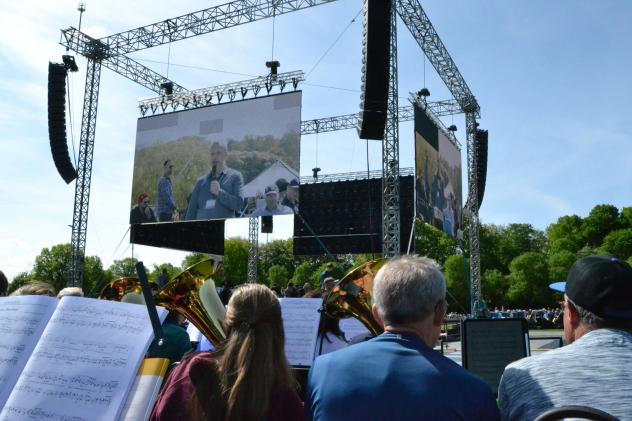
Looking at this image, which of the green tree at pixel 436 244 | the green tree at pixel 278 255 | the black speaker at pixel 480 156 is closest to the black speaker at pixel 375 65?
the black speaker at pixel 480 156

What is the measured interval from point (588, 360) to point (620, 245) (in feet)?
163

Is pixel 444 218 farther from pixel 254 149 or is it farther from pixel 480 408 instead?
pixel 480 408

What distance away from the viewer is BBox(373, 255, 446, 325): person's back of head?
1.79 meters

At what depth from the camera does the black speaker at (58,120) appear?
54.6ft

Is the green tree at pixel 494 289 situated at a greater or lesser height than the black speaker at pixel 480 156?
lesser

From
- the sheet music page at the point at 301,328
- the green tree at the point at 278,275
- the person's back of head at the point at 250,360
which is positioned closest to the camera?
the person's back of head at the point at 250,360

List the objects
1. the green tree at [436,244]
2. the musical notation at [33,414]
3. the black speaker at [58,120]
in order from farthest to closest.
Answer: the green tree at [436,244], the black speaker at [58,120], the musical notation at [33,414]

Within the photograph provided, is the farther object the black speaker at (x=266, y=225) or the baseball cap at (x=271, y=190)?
the black speaker at (x=266, y=225)

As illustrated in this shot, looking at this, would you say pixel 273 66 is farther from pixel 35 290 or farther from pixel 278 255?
pixel 278 255

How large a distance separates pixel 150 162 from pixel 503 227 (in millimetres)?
54601

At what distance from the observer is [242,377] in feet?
6.33

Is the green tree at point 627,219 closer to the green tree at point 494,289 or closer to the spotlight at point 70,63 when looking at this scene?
the green tree at point 494,289

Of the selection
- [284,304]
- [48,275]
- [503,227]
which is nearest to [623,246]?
[503,227]

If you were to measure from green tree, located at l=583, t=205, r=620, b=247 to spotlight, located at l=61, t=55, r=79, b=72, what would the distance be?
45586 mm
